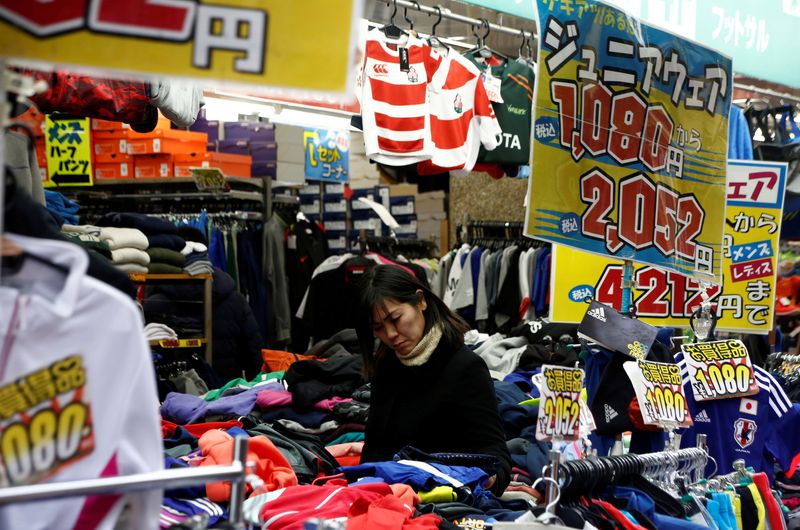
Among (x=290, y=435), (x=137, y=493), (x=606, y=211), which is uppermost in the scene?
(x=606, y=211)

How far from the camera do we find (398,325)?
9.89 feet

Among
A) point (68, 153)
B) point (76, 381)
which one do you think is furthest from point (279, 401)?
point (68, 153)

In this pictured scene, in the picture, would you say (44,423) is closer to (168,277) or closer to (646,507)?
(646,507)

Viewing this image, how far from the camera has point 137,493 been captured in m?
1.26

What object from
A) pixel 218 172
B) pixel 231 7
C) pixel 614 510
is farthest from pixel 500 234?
pixel 231 7

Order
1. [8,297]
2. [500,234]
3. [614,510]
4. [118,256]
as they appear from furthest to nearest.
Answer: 1. [500,234]
2. [118,256]
3. [614,510]
4. [8,297]

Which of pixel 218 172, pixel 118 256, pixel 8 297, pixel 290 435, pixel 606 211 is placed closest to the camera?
pixel 8 297

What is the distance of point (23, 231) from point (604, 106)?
2209 millimetres

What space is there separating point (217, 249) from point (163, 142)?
1.08m

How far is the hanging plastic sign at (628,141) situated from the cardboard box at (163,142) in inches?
206

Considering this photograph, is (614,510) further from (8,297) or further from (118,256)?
(118,256)

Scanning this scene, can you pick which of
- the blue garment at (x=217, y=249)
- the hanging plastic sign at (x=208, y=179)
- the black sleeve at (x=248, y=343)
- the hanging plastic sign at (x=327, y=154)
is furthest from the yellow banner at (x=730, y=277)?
the hanging plastic sign at (x=327, y=154)

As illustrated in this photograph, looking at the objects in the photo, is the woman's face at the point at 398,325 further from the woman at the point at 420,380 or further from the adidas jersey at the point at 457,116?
the adidas jersey at the point at 457,116

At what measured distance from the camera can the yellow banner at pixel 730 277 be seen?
4.12m
